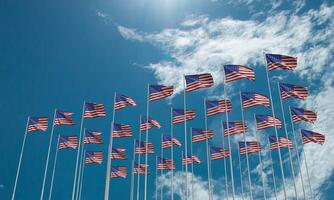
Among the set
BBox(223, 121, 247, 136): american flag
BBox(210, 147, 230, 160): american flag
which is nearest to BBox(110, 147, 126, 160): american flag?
BBox(210, 147, 230, 160): american flag

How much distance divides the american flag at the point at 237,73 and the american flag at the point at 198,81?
5.14ft

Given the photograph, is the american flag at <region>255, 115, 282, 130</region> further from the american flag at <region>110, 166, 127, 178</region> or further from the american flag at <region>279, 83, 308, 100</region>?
the american flag at <region>110, 166, 127, 178</region>

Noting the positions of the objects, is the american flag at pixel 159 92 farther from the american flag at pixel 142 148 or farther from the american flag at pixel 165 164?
the american flag at pixel 165 164

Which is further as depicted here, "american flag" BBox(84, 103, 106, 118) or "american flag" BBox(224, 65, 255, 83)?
"american flag" BBox(84, 103, 106, 118)

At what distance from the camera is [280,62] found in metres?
36.0

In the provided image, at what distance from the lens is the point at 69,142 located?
42.6m

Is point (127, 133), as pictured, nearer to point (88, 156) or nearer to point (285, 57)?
point (88, 156)

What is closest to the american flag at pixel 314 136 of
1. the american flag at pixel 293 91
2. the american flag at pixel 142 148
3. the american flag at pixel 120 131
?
the american flag at pixel 293 91

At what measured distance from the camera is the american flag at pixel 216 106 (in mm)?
37562

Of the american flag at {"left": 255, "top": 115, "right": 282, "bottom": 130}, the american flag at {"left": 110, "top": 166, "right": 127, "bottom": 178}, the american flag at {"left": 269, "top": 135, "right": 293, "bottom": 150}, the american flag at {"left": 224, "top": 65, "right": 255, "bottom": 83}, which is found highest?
the american flag at {"left": 224, "top": 65, "right": 255, "bottom": 83}

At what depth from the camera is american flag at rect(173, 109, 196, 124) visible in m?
39.3

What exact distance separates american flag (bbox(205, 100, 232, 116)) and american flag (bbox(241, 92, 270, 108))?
1.47 m

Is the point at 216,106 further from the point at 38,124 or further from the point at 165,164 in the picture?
the point at 38,124

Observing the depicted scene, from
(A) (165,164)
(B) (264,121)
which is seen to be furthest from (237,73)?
(A) (165,164)
